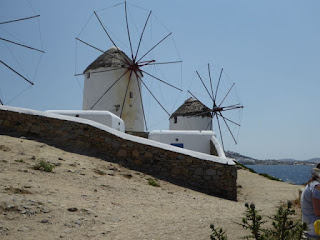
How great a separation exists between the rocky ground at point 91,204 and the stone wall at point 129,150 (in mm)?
617

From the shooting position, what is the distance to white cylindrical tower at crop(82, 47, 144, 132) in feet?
58.3

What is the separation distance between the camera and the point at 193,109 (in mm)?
23641

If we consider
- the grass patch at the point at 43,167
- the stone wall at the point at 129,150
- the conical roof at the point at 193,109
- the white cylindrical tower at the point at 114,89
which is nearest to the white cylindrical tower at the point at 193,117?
the conical roof at the point at 193,109

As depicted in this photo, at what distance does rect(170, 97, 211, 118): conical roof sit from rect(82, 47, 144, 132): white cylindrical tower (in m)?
6.02

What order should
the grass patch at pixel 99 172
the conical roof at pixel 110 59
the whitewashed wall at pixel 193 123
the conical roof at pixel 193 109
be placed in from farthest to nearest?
the conical roof at pixel 193 109
the whitewashed wall at pixel 193 123
the conical roof at pixel 110 59
the grass patch at pixel 99 172

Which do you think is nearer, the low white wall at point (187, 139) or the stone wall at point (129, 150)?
the stone wall at point (129, 150)

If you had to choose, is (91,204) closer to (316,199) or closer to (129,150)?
(316,199)

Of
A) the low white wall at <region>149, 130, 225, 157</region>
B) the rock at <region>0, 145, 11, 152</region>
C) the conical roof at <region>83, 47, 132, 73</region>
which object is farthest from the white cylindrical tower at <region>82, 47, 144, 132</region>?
the rock at <region>0, 145, 11, 152</region>

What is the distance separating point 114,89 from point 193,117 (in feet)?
25.1

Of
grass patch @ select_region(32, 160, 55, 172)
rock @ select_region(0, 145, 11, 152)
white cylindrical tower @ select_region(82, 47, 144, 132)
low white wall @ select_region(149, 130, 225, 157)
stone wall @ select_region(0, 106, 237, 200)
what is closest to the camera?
grass patch @ select_region(32, 160, 55, 172)

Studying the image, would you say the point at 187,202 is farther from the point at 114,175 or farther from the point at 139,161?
the point at 139,161

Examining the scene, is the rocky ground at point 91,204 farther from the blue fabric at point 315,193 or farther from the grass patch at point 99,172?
the blue fabric at point 315,193

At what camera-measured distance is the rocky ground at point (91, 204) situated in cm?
444

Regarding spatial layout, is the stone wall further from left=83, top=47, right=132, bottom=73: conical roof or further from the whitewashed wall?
the whitewashed wall
